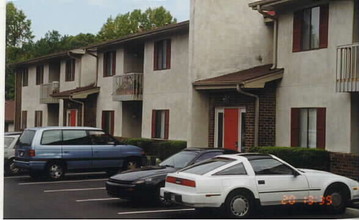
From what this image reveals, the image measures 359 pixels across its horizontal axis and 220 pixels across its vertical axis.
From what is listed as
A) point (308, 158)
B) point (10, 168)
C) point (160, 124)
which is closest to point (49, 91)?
point (160, 124)

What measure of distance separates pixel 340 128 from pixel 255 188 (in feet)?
18.2

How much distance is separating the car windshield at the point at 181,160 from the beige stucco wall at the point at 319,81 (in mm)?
4395

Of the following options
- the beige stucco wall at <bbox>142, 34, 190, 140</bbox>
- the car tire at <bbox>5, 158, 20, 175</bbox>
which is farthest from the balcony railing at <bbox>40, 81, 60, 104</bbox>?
the car tire at <bbox>5, 158, 20, 175</bbox>

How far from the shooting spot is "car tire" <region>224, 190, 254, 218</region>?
11.6m

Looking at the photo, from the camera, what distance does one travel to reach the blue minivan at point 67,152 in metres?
18.5

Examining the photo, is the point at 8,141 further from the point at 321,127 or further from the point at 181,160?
the point at 321,127

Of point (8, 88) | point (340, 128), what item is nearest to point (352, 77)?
point (340, 128)

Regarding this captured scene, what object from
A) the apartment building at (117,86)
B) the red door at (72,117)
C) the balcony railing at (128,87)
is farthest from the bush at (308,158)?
the red door at (72,117)

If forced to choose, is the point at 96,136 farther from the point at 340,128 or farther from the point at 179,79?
the point at 340,128

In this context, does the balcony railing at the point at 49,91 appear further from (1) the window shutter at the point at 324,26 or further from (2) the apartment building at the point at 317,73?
(1) the window shutter at the point at 324,26

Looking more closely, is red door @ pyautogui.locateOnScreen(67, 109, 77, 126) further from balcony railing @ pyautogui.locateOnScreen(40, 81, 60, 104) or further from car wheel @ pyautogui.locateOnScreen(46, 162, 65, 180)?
car wheel @ pyautogui.locateOnScreen(46, 162, 65, 180)

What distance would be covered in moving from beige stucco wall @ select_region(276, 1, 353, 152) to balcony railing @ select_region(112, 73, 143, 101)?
961 centimetres

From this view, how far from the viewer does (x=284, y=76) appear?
18.6 metres

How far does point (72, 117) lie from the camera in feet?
109
